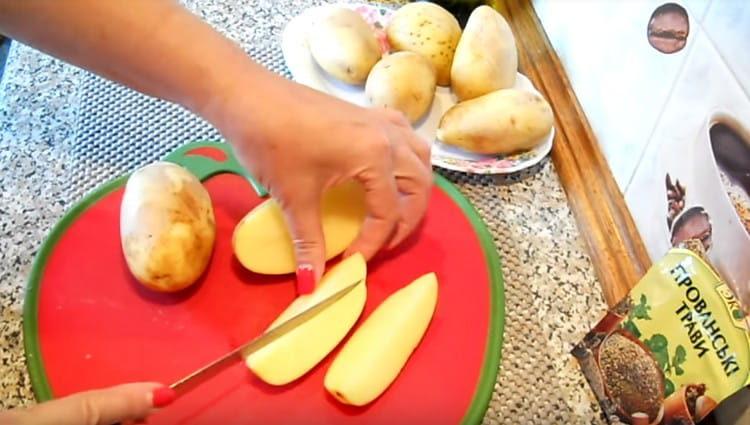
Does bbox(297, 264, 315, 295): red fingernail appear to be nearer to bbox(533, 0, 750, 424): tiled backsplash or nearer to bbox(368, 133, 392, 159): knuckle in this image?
bbox(368, 133, 392, 159): knuckle

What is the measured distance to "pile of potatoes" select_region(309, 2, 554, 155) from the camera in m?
0.82

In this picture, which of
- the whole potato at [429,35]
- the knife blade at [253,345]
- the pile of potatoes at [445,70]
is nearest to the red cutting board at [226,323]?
the knife blade at [253,345]

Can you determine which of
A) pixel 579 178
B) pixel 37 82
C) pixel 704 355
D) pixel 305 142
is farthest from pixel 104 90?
pixel 704 355

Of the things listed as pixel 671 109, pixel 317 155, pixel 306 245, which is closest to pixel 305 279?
pixel 306 245

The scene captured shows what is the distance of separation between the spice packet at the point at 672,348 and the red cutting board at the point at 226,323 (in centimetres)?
10

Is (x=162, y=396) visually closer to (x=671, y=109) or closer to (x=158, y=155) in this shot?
(x=158, y=155)

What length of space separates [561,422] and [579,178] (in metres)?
0.29

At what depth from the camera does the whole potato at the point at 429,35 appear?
90 cm

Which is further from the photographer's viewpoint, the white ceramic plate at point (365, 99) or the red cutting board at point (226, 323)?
the white ceramic plate at point (365, 99)

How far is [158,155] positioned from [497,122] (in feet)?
1.21

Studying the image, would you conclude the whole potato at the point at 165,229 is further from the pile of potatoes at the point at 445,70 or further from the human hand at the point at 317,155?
the pile of potatoes at the point at 445,70

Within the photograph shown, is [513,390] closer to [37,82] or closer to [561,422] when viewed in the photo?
[561,422]

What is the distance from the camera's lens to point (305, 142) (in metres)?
0.57

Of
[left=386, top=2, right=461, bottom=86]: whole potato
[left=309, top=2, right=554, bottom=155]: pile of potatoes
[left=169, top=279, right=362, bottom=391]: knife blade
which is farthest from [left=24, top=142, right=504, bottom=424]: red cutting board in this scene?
[left=386, top=2, right=461, bottom=86]: whole potato
